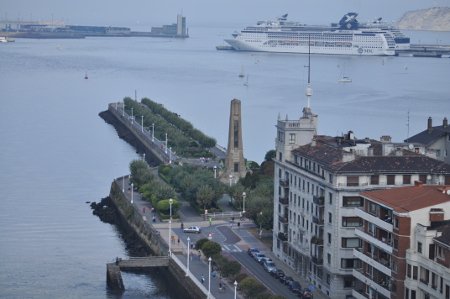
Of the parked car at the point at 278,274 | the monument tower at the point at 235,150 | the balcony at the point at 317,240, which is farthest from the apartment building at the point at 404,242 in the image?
the monument tower at the point at 235,150

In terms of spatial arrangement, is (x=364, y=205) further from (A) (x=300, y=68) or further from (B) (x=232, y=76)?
(A) (x=300, y=68)

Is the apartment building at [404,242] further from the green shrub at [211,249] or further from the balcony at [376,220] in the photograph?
the green shrub at [211,249]

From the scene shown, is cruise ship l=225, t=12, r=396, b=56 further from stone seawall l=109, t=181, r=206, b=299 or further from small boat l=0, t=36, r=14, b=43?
stone seawall l=109, t=181, r=206, b=299

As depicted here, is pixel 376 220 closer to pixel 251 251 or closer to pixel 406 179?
pixel 406 179

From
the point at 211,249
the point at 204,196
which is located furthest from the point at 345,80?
the point at 211,249

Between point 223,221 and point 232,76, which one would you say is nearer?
point 223,221

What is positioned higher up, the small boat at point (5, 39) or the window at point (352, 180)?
the window at point (352, 180)

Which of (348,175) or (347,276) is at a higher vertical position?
(348,175)

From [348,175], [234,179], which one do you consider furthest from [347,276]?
[234,179]
